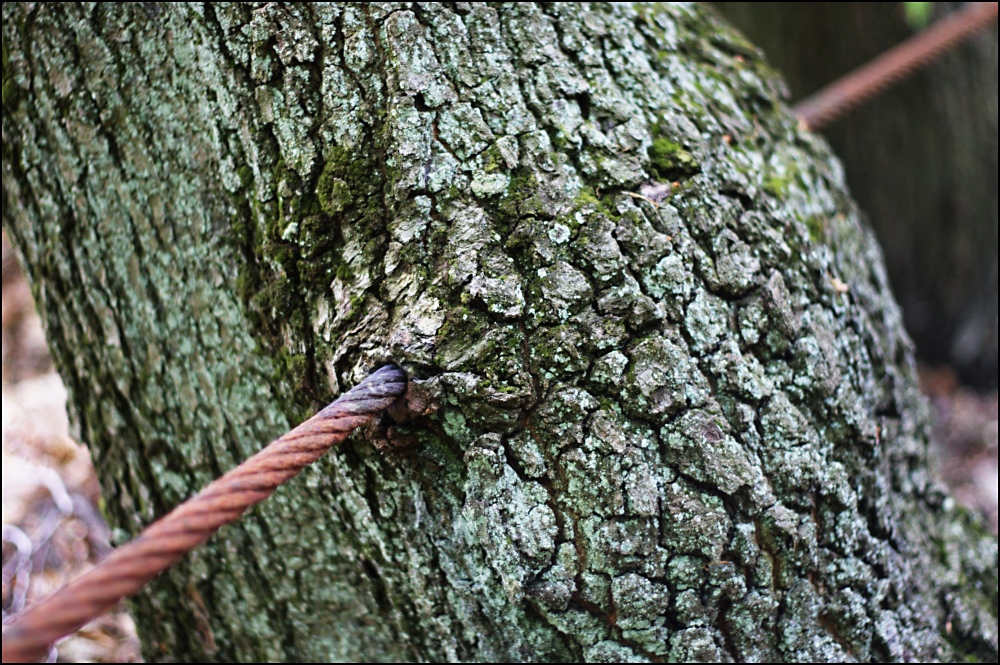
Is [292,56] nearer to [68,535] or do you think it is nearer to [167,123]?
[167,123]

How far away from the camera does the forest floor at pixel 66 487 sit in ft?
6.34

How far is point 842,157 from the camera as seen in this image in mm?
2801

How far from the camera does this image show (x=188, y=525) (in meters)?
0.70

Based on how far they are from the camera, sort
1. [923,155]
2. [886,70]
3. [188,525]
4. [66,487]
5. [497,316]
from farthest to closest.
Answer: [923,155], [66,487], [886,70], [497,316], [188,525]

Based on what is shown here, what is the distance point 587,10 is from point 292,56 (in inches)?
19.6

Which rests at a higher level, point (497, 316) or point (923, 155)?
point (923, 155)

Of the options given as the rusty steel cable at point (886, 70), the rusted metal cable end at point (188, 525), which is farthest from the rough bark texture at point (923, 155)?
the rusted metal cable end at point (188, 525)

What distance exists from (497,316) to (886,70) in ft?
6.09

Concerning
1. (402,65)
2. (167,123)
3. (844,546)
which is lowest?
(844,546)

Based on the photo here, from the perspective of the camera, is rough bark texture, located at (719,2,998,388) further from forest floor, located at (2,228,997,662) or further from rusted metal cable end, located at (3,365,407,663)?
rusted metal cable end, located at (3,365,407,663)

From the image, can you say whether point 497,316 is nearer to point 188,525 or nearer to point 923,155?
point 188,525

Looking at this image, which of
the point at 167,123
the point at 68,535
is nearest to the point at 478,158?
the point at 167,123

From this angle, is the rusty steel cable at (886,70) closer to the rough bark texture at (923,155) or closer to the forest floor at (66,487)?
the rough bark texture at (923,155)

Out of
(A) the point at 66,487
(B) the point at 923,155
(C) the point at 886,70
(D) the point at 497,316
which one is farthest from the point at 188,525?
(B) the point at 923,155
